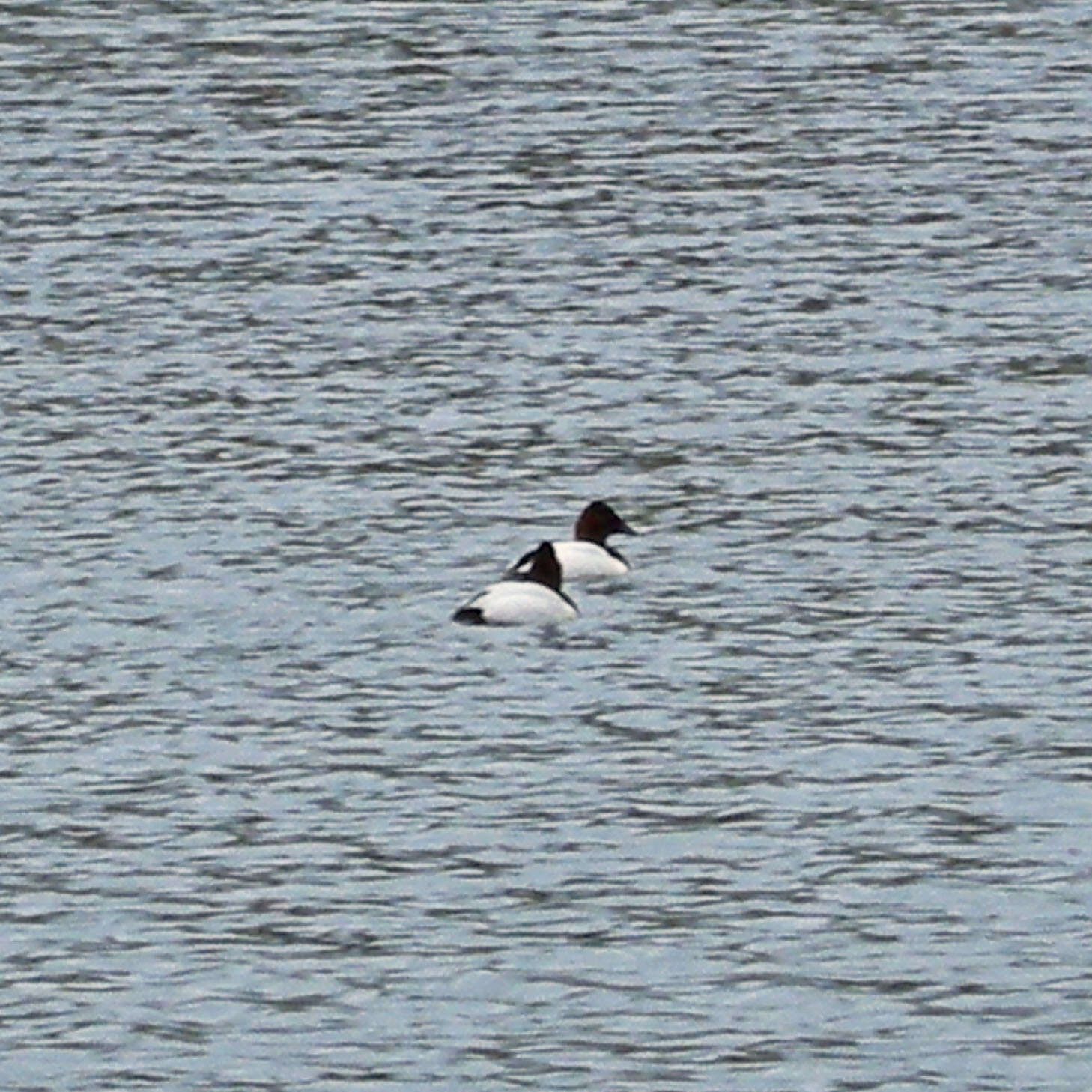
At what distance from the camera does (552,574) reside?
35.1 meters

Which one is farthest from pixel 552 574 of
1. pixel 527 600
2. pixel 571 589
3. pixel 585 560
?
pixel 571 589

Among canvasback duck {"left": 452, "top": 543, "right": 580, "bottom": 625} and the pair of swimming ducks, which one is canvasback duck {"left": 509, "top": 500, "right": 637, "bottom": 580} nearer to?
the pair of swimming ducks

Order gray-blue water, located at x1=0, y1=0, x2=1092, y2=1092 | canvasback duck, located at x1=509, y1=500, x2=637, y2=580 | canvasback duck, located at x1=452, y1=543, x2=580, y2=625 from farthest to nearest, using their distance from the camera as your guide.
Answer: canvasback duck, located at x1=509, y1=500, x2=637, y2=580
canvasback duck, located at x1=452, y1=543, x2=580, y2=625
gray-blue water, located at x1=0, y1=0, x2=1092, y2=1092

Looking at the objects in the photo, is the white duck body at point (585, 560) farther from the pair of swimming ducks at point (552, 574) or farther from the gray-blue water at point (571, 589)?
the gray-blue water at point (571, 589)

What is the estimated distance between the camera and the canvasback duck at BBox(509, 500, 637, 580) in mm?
36000

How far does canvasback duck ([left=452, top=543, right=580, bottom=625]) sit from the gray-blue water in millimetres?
194

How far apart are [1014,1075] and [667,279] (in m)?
25.6

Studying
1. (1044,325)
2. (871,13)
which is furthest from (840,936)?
(871,13)

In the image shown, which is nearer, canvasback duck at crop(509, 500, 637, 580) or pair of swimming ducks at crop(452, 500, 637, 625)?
pair of swimming ducks at crop(452, 500, 637, 625)

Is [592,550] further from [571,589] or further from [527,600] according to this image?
[527,600]

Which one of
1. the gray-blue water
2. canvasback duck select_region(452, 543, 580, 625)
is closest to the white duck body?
the gray-blue water

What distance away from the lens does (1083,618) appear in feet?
112

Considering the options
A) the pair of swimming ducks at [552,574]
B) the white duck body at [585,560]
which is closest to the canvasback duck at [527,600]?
the pair of swimming ducks at [552,574]

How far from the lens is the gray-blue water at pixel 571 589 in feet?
83.7
